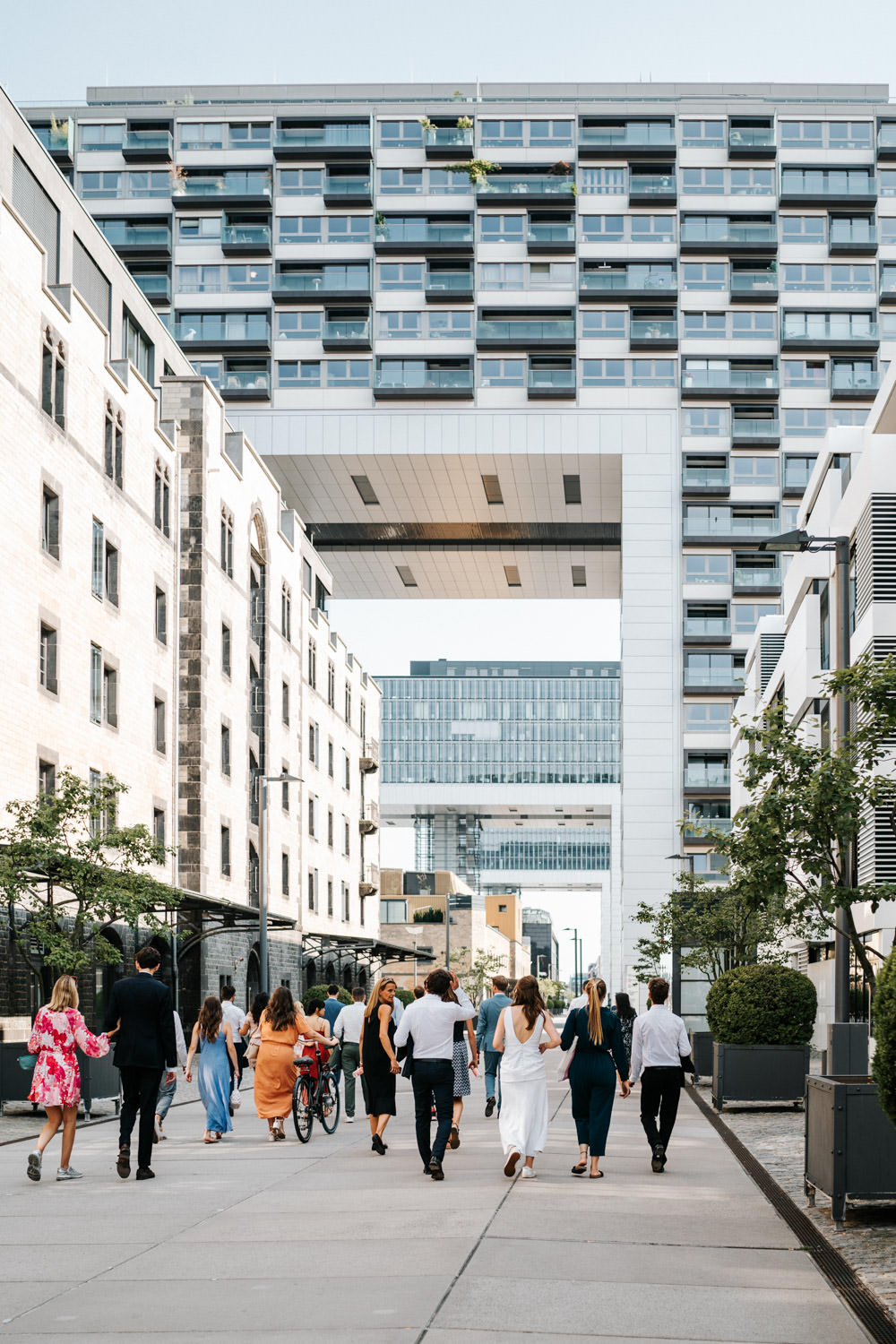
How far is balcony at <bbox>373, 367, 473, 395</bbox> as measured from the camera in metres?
73.8

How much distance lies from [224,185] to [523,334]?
49.6 feet

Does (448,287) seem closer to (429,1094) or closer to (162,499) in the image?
(162,499)

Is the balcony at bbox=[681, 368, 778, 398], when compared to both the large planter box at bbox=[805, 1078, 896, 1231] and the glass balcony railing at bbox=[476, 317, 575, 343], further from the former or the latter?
the large planter box at bbox=[805, 1078, 896, 1231]

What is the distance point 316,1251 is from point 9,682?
69.6 ft

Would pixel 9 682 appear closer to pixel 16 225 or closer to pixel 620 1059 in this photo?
pixel 16 225

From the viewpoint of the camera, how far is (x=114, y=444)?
122 feet

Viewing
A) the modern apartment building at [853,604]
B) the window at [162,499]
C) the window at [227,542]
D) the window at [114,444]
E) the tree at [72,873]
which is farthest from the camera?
the window at [227,542]

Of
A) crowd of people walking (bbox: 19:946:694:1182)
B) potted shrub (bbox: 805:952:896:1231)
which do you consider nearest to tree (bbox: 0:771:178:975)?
crowd of people walking (bbox: 19:946:694:1182)

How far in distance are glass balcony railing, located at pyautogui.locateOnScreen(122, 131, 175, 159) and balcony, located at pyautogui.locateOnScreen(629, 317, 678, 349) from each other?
22498 mm

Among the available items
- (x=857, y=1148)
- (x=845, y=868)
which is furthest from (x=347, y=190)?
(x=857, y=1148)

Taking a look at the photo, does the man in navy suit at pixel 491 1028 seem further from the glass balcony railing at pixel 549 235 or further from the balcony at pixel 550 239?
the glass balcony railing at pixel 549 235

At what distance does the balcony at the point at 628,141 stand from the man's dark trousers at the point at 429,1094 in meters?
66.9

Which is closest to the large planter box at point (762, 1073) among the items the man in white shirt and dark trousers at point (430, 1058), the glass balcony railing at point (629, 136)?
the man in white shirt and dark trousers at point (430, 1058)

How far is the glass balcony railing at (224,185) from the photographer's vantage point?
2953 inches
